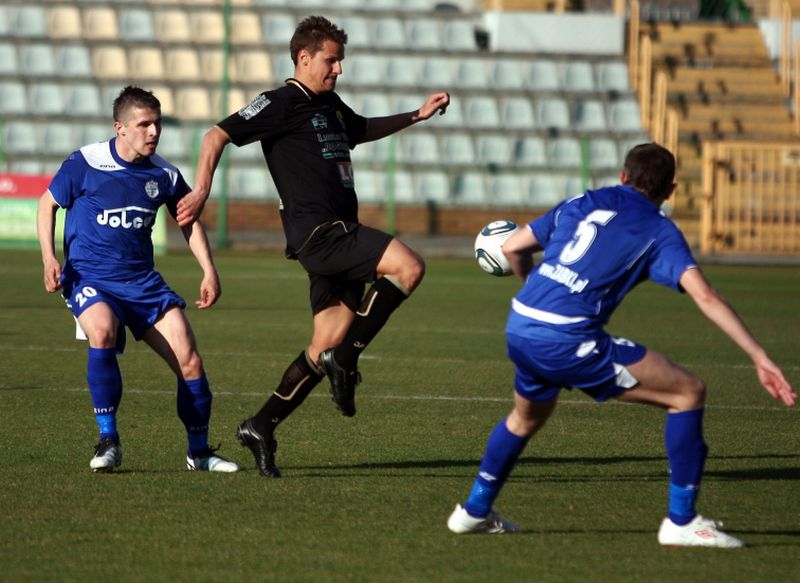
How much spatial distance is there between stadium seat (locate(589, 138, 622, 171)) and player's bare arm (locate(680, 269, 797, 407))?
2639 centimetres

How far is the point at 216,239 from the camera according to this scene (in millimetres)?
28266

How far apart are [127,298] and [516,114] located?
83.2 feet

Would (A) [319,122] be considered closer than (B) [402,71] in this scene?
Yes

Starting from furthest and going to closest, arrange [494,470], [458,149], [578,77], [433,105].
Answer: [578,77] < [458,149] < [433,105] < [494,470]

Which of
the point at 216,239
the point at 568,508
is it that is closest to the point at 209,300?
the point at 568,508

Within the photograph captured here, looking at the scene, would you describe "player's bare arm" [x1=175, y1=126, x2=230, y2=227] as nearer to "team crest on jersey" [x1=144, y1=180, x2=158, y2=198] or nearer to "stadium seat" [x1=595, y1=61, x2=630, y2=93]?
"team crest on jersey" [x1=144, y1=180, x2=158, y2=198]

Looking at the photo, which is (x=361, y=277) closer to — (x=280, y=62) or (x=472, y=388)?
(x=472, y=388)

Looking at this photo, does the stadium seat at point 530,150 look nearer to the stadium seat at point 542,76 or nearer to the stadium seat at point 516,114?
the stadium seat at point 516,114

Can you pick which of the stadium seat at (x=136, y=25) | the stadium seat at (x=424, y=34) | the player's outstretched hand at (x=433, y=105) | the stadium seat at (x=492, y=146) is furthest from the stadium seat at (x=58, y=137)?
the player's outstretched hand at (x=433, y=105)

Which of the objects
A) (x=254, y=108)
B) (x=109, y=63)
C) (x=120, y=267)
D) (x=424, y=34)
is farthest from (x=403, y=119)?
(x=424, y=34)

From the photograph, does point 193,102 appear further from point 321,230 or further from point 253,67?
point 321,230

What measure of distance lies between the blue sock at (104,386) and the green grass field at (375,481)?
0.77 ft

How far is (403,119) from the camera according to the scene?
732cm

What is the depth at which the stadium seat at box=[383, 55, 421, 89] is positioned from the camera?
3150 cm
